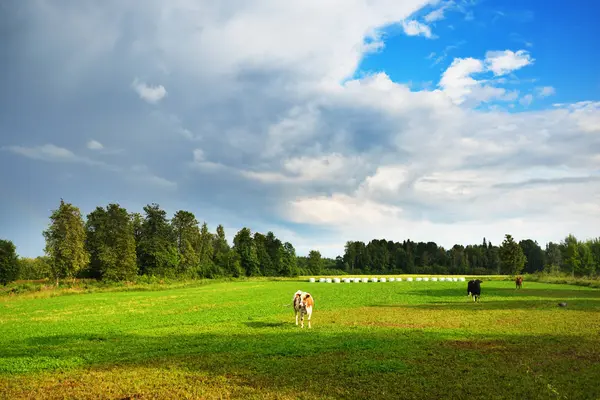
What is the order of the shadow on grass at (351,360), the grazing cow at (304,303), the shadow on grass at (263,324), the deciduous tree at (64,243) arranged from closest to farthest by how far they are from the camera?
1. the shadow on grass at (351,360)
2. the grazing cow at (304,303)
3. the shadow on grass at (263,324)
4. the deciduous tree at (64,243)

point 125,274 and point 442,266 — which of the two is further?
point 442,266

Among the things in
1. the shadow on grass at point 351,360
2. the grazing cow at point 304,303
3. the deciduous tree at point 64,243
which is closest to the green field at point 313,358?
the shadow on grass at point 351,360

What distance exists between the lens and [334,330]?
23141mm

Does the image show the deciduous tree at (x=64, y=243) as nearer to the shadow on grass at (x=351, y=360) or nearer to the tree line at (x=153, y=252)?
the tree line at (x=153, y=252)

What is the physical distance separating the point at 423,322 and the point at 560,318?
31.6 feet

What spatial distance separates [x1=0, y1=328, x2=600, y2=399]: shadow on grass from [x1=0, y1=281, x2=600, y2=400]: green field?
0.15 ft

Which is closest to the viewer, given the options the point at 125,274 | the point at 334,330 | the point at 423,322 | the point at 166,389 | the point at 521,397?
the point at 521,397

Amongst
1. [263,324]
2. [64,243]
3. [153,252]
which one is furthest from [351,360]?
[153,252]

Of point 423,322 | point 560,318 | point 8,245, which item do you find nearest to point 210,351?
point 423,322

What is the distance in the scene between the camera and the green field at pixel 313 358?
12.6m

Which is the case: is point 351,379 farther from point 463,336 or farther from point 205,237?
point 205,237

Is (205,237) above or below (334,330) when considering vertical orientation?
above

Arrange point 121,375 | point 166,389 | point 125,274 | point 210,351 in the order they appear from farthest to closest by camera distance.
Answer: point 125,274 < point 210,351 < point 121,375 < point 166,389

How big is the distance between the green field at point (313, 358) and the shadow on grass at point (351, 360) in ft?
0.15
